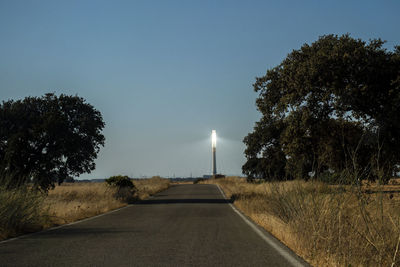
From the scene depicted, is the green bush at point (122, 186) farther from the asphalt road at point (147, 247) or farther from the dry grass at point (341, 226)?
the dry grass at point (341, 226)

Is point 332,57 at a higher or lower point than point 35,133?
higher

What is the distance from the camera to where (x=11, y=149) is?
86.1ft

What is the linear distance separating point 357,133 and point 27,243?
16.6 meters

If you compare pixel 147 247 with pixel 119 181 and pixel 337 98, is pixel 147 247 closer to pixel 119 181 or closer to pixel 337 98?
pixel 337 98

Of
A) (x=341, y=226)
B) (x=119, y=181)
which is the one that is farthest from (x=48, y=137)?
(x=341, y=226)

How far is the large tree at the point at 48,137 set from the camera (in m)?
26.6

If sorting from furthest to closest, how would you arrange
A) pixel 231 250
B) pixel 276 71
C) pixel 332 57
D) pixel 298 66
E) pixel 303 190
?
pixel 276 71 → pixel 298 66 → pixel 332 57 → pixel 303 190 → pixel 231 250

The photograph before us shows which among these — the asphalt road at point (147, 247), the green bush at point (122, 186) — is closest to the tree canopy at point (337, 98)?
the asphalt road at point (147, 247)

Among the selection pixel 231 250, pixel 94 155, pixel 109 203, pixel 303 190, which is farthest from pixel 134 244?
pixel 94 155

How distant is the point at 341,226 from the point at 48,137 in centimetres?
2314

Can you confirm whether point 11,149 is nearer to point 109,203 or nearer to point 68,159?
point 68,159

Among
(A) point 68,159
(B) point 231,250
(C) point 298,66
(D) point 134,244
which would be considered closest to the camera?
(B) point 231,250

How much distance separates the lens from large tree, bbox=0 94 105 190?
87.4ft

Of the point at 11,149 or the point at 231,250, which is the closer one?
the point at 231,250
